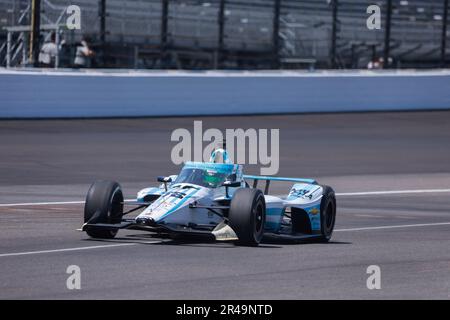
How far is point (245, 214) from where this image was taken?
1164 cm

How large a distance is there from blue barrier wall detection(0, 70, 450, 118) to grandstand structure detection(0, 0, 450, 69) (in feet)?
2.84

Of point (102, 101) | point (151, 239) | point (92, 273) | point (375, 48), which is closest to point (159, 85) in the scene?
point (102, 101)

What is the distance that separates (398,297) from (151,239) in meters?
4.03

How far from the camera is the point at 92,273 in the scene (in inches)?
390

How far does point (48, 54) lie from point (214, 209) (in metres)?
16.1

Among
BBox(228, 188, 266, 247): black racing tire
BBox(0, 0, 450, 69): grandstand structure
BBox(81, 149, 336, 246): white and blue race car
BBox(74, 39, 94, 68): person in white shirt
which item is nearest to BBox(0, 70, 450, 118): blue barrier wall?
BBox(74, 39, 94, 68): person in white shirt

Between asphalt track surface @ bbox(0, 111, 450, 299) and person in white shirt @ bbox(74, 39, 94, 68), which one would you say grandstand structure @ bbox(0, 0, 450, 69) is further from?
asphalt track surface @ bbox(0, 111, 450, 299)

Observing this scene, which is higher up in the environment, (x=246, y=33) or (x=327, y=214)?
(x=246, y=33)

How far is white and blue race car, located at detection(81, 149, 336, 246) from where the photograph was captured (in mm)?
11711

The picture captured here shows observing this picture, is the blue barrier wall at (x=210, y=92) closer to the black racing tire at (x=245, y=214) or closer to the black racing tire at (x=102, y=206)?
the black racing tire at (x=102, y=206)

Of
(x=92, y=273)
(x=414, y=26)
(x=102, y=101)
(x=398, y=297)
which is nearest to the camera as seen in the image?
(x=398, y=297)

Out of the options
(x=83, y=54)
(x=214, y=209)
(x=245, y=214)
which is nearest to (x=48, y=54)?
(x=83, y=54)

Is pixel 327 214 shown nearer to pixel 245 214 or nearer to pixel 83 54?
pixel 245 214

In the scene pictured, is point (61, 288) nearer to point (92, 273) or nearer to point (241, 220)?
point (92, 273)
